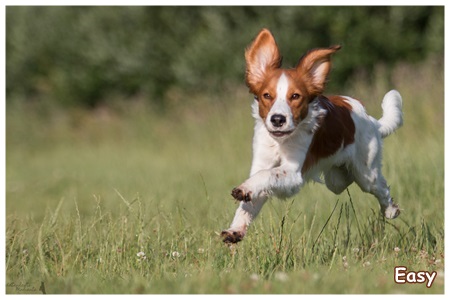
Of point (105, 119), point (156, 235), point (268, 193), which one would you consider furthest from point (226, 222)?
point (105, 119)

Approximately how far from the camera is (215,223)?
299 inches

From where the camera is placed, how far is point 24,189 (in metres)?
14.0

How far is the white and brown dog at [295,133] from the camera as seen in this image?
589 centimetres

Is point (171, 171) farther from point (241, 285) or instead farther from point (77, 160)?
point (241, 285)

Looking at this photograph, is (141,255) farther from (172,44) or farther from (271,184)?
(172,44)

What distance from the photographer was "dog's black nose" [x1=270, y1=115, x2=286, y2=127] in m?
5.80

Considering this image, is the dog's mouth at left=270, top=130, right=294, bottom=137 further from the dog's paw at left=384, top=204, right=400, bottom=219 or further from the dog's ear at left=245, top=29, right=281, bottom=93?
the dog's paw at left=384, top=204, right=400, bottom=219

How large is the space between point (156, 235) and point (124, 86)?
17.1 m

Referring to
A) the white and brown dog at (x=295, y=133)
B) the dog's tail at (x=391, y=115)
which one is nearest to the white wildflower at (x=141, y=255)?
the white and brown dog at (x=295, y=133)

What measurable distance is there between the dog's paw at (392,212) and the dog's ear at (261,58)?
1780 mm

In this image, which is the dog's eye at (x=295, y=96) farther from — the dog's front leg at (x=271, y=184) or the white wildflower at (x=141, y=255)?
the white wildflower at (x=141, y=255)

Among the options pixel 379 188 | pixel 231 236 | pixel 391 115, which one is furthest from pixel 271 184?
pixel 391 115

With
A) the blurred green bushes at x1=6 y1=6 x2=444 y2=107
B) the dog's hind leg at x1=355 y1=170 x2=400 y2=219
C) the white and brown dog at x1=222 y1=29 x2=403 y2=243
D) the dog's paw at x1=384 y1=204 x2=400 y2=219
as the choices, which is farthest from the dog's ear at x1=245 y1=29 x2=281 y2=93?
the blurred green bushes at x1=6 y1=6 x2=444 y2=107

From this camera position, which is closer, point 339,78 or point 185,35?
point 339,78
